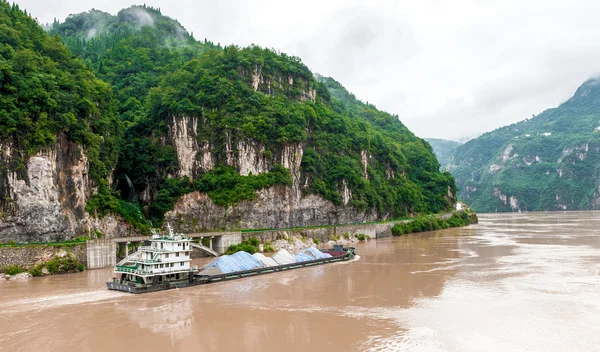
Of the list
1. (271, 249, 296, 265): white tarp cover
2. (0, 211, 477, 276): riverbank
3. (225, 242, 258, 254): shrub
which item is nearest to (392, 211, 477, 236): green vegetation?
(0, 211, 477, 276): riverbank

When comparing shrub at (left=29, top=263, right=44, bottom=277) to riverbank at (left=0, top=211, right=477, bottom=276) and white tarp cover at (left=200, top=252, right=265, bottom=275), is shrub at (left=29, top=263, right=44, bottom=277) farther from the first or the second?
white tarp cover at (left=200, top=252, right=265, bottom=275)

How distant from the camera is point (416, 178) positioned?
113000mm

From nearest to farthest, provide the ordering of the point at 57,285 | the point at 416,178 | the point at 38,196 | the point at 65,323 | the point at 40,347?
the point at 40,347 < the point at 65,323 < the point at 57,285 < the point at 38,196 < the point at 416,178

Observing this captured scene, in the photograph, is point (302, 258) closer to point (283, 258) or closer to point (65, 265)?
point (283, 258)

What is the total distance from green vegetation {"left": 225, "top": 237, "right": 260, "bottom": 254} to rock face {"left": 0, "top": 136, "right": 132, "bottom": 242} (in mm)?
13565

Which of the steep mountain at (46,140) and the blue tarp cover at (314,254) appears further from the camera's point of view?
the blue tarp cover at (314,254)

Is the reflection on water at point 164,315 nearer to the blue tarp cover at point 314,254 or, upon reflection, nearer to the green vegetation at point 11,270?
the green vegetation at point 11,270

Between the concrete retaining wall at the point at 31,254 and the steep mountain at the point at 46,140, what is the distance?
2.51 metres

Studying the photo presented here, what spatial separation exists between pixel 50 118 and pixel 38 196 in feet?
25.6

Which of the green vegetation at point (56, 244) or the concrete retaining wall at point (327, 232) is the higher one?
the green vegetation at point (56, 244)

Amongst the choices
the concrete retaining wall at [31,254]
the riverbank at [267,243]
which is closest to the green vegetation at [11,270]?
the riverbank at [267,243]

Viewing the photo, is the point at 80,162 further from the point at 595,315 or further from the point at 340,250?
the point at 595,315

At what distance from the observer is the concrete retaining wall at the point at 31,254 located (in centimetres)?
3822

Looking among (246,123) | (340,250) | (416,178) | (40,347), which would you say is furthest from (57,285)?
(416,178)
